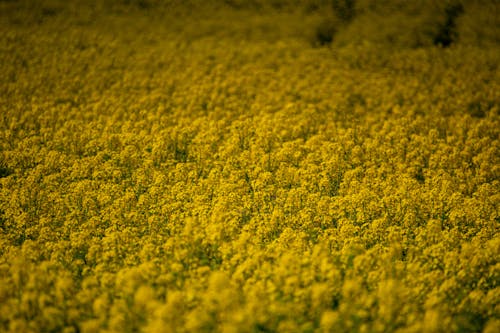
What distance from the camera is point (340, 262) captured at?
18.5ft

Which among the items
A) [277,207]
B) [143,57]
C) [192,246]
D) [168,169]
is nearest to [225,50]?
[143,57]

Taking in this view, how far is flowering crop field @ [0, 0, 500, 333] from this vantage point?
16.0ft

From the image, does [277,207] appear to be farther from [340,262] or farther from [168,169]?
[168,169]

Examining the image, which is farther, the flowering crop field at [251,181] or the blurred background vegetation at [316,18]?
the blurred background vegetation at [316,18]

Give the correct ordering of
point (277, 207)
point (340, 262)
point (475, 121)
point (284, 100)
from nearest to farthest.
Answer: point (340, 262), point (277, 207), point (475, 121), point (284, 100)

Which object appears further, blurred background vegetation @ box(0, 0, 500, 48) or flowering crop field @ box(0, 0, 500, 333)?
blurred background vegetation @ box(0, 0, 500, 48)

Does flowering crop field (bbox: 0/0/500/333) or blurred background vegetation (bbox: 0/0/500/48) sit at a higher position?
blurred background vegetation (bbox: 0/0/500/48)

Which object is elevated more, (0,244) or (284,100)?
(284,100)

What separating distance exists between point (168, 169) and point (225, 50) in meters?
6.67

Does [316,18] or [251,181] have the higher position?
[316,18]

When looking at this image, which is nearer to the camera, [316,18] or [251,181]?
[251,181]

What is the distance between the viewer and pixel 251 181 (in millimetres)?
7348

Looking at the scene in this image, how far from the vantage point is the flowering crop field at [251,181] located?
16.0 ft

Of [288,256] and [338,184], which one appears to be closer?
[288,256]
